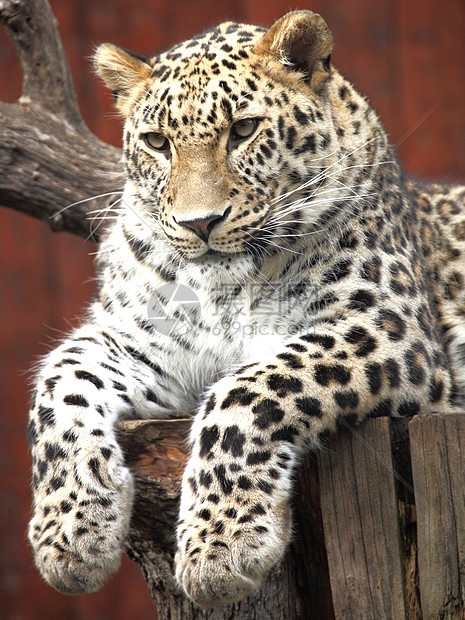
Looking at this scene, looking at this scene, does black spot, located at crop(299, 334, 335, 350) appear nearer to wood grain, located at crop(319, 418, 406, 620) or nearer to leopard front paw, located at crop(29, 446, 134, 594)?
wood grain, located at crop(319, 418, 406, 620)

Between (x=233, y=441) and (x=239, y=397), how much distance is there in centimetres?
21

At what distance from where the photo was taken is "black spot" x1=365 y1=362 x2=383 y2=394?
13.0ft

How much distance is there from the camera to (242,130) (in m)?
4.24

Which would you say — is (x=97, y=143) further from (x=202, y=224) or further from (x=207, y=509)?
(x=207, y=509)

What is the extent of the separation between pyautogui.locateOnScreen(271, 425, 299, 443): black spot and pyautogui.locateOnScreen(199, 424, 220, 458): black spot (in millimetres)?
247

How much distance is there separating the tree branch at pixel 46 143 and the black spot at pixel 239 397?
2.64 meters

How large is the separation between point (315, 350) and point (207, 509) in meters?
0.88

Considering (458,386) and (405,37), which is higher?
(405,37)

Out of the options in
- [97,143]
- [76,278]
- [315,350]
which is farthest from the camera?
[76,278]

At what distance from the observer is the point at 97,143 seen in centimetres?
665

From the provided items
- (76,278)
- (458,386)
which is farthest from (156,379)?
(76,278)

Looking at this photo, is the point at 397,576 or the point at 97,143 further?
the point at 97,143

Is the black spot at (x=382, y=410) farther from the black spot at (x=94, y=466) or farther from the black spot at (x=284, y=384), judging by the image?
the black spot at (x=94, y=466)

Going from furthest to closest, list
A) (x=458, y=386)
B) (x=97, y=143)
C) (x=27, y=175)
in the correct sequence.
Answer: (x=97, y=143) < (x=27, y=175) < (x=458, y=386)
